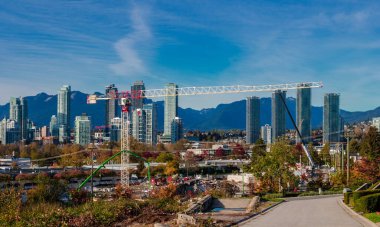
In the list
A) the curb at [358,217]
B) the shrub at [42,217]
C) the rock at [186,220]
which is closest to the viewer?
the shrub at [42,217]

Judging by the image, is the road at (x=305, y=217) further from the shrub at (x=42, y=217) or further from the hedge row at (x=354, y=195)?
the shrub at (x=42, y=217)

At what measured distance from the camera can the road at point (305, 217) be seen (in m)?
15.6

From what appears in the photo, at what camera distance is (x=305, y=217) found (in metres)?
17.4

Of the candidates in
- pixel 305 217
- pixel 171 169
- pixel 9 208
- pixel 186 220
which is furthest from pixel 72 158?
pixel 186 220

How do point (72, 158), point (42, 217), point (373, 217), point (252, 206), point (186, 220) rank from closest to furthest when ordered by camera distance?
point (42, 217)
point (186, 220)
point (373, 217)
point (252, 206)
point (72, 158)

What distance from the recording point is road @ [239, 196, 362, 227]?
15602mm

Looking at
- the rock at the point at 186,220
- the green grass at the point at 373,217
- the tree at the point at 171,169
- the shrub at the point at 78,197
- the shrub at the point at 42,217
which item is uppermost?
the shrub at the point at 42,217

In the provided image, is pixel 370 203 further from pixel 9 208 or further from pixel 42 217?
pixel 9 208

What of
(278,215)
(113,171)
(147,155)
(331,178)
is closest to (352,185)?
(331,178)

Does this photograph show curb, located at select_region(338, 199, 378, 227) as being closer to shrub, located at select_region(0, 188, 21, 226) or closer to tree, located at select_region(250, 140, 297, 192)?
tree, located at select_region(250, 140, 297, 192)

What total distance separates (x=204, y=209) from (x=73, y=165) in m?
60.5

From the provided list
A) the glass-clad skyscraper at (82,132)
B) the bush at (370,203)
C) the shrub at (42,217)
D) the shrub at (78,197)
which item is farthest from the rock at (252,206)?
the glass-clad skyscraper at (82,132)

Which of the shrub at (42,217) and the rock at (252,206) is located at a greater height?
the shrub at (42,217)

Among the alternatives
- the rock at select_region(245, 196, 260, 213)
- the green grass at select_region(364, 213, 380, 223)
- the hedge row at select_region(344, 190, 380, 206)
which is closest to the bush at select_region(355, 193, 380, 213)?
the green grass at select_region(364, 213, 380, 223)
